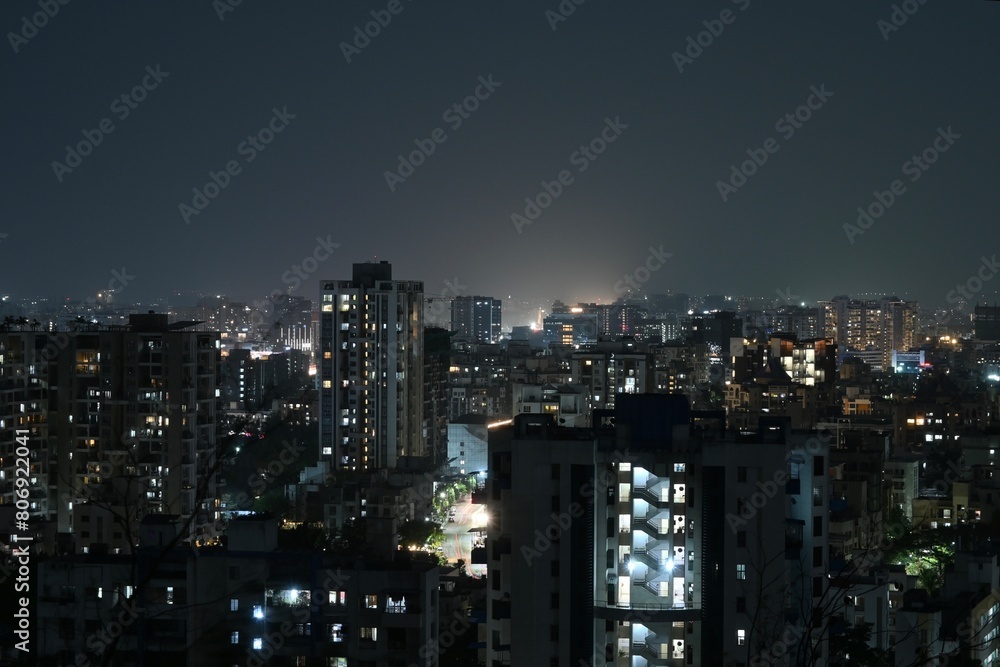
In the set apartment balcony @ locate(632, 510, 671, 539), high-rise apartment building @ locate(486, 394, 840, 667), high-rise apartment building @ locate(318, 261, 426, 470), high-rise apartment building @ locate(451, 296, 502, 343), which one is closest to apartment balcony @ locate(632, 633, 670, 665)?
high-rise apartment building @ locate(486, 394, 840, 667)

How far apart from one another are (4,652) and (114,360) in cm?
652

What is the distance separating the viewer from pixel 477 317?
4153 cm

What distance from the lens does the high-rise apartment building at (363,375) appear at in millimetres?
15953

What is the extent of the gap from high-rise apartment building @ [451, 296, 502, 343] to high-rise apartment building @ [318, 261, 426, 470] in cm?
2418

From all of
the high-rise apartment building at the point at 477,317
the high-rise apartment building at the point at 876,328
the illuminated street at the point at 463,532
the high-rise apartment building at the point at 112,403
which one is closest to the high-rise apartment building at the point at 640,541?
the illuminated street at the point at 463,532

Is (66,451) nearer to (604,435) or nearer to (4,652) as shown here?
(4,652)

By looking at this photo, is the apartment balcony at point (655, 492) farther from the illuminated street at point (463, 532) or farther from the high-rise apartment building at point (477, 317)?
the high-rise apartment building at point (477, 317)

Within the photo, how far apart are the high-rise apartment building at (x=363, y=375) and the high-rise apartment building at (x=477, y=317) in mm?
A: 24179

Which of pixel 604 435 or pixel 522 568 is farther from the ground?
pixel 604 435

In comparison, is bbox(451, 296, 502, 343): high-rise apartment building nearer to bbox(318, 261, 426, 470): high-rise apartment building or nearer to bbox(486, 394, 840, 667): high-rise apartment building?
bbox(318, 261, 426, 470): high-rise apartment building

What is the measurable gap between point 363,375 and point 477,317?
25589 mm

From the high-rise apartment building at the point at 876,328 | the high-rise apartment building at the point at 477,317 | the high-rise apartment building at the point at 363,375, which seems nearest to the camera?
the high-rise apartment building at the point at 363,375

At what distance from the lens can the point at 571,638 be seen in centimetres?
561

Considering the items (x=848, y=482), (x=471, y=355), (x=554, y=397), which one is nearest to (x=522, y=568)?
(x=848, y=482)
